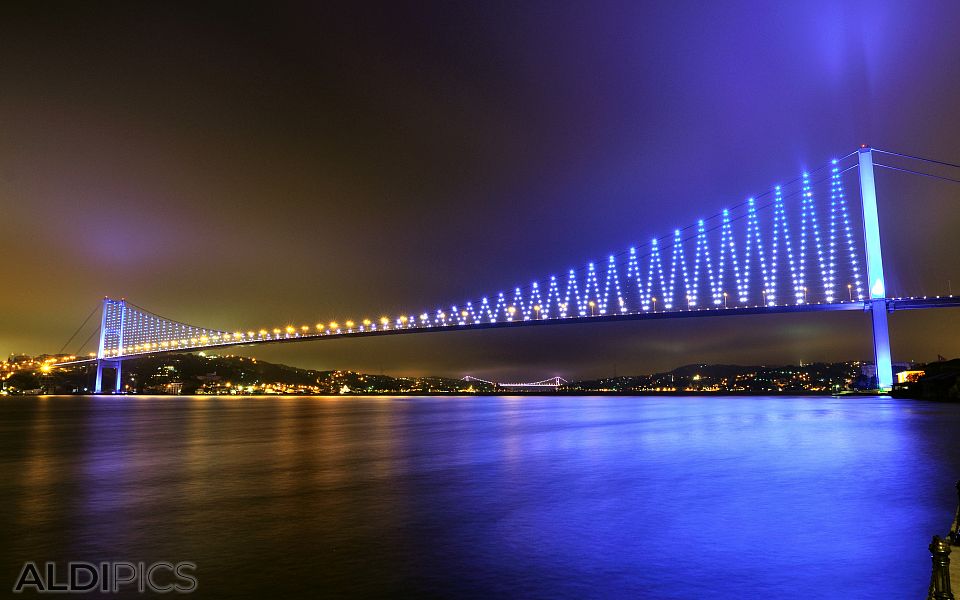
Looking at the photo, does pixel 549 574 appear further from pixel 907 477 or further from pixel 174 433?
pixel 174 433

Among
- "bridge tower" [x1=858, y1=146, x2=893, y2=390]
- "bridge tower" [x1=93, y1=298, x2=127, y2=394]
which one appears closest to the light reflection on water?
"bridge tower" [x1=858, y1=146, x2=893, y2=390]

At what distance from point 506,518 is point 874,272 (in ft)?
155

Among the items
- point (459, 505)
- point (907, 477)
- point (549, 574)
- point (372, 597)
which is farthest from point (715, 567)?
point (907, 477)

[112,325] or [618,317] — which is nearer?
[618,317]

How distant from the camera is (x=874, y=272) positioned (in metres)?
45.7

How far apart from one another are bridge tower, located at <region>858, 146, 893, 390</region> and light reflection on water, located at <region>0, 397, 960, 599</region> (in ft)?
111

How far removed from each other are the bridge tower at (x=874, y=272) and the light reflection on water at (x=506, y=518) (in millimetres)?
33706

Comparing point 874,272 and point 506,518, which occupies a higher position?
point 874,272

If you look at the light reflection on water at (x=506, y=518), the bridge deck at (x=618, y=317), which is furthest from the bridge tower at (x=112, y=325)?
the light reflection on water at (x=506, y=518)

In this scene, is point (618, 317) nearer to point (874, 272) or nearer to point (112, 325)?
point (874, 272)

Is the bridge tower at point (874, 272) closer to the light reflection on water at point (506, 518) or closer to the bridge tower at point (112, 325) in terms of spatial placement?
the light reflection on water at point (506, 518)

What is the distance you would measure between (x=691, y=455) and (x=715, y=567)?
31.5ft

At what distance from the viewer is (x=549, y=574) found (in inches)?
205

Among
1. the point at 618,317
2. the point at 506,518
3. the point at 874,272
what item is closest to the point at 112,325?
the point at 618,317
